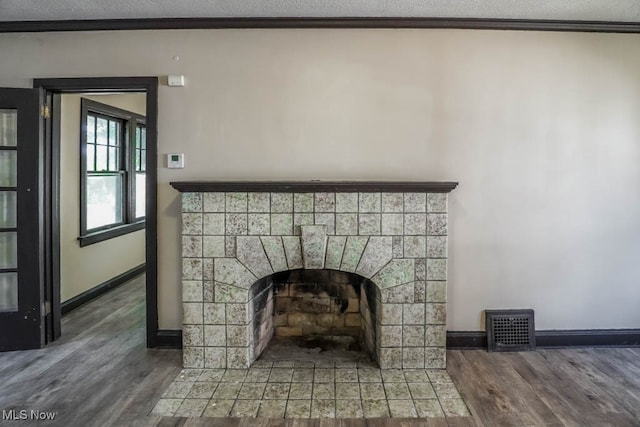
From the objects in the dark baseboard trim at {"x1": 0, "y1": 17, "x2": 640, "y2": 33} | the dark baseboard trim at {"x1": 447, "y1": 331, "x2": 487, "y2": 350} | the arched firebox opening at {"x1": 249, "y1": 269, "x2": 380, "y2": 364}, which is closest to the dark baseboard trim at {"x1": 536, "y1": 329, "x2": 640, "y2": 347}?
the dark baseboard trim at {"x1": 447, "y1": 331, "x2": 487, "y2": 350}

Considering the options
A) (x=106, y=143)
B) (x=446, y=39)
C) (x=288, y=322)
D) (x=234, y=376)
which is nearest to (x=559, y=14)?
(x=446, y=39)

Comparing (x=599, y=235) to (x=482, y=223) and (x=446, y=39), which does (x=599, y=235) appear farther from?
(x=446, y=39)

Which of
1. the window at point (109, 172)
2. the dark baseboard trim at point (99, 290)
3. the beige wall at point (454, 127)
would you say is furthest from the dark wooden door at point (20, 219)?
the window at point (109, 172)

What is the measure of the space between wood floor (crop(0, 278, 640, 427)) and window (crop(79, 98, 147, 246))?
1.54 metres

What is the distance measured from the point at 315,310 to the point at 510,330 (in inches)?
60.2

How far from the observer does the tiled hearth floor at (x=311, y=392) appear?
2.32 m

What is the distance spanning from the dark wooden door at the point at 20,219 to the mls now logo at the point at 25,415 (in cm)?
97

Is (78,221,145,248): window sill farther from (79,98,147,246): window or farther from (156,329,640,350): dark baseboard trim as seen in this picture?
(156,329,640,350): dark baseboard trim

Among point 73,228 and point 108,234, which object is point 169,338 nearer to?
point 73,228

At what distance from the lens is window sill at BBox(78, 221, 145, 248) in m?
4.25

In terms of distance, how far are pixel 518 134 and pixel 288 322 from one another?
7.77ft

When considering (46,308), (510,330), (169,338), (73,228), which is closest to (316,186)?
(169,338)

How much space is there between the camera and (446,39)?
3.03 meters

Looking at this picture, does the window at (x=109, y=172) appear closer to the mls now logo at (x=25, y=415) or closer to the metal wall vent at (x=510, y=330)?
the mls now logo at (x=25, y=415)
